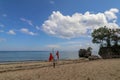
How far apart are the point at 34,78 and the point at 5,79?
1959 mm

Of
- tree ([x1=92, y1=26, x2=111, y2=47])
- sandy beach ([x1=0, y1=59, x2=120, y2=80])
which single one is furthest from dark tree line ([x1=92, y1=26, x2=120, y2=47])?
sandy beach ([x1=0, y1=59, x2=120, y2=80])

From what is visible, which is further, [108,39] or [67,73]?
[108,39]

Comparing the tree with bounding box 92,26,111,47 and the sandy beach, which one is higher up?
the tree with bounding box 92,26,111,47

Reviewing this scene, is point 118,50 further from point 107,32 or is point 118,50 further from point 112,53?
point 107,32

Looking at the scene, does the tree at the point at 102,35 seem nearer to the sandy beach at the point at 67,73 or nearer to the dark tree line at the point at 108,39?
the dark tree line at the point at 108,39

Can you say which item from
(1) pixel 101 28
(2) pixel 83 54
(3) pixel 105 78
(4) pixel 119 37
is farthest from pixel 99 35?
(3) pixel 105 78

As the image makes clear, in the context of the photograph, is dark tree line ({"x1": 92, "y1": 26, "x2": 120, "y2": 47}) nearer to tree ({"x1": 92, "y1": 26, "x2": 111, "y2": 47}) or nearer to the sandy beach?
tree ({"x1": 92, "y1": 26, "x2": 111, "y2": 47})

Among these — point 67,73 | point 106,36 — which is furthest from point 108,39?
point 67,73

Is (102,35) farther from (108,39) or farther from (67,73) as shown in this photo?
(67,73)

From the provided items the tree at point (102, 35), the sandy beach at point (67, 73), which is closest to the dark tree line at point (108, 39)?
the tree at point (102, 35)

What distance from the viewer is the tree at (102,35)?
44312 millimetres

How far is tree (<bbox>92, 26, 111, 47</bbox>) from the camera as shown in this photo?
145 feet

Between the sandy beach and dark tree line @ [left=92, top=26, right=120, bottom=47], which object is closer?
the sandy beach

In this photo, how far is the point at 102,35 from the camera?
4431 centimetres
